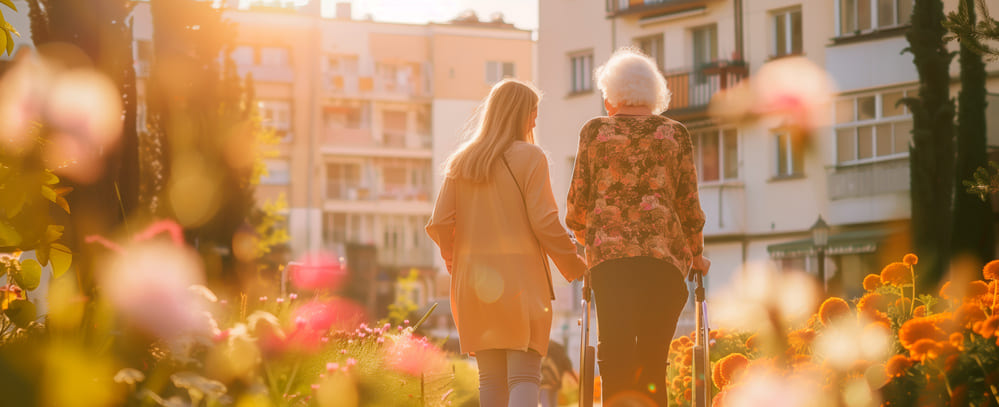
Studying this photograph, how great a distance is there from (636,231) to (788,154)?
99.0ft

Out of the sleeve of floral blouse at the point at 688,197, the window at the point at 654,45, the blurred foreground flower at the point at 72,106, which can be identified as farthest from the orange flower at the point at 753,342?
the window at the point at 654,45

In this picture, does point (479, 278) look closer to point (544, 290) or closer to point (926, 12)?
point (544, 290)

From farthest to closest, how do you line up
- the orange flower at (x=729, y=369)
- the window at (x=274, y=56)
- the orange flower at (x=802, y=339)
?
the window at (x=274, y=56), the orange flower at (x=729, y=369), the orange flower at (x=802, y=339)

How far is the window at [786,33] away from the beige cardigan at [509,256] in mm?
30278

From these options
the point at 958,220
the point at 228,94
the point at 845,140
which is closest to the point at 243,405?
the point at 228,94

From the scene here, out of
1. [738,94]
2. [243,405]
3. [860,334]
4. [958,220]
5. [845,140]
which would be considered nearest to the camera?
[243,405]

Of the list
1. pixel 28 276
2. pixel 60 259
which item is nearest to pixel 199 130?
pixel 28 276

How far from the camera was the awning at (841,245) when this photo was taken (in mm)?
31828

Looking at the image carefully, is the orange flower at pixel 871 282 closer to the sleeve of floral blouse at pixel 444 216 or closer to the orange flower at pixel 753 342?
the orange flower at pixel 753 342

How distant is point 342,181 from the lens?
68.1 meters

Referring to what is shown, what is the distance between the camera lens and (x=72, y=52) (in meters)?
10.3

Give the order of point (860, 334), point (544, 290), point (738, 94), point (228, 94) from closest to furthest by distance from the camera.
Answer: point (860, 334), point (544, 290), point (228, 94), point (738, 94)

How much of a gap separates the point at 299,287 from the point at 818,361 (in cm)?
548

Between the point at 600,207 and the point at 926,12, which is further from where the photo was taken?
the point at 926,12
